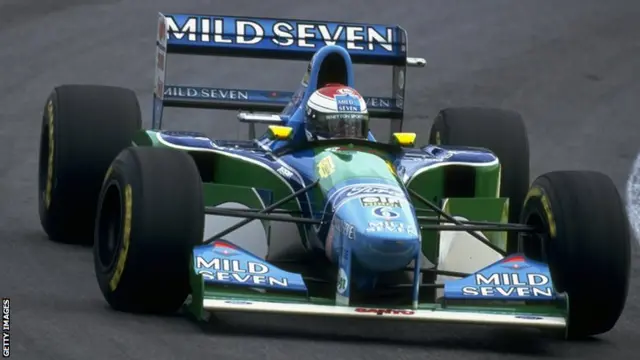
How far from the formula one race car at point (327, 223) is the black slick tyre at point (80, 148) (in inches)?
0.4

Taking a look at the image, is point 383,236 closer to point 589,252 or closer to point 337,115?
point 589,252

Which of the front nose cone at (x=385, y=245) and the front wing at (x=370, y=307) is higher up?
the front nose cone at (x=385, y=245)

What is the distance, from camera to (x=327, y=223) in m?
9.78

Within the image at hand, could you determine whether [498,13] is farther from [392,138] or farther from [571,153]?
[392,138]

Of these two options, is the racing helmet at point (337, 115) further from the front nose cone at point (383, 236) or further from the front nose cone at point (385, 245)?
the front nose cone at point (385, 245)

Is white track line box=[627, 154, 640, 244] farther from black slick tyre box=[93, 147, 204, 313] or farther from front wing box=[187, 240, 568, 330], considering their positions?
black slick tyre box=[93, 147, 204, 313]

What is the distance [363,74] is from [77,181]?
753cm

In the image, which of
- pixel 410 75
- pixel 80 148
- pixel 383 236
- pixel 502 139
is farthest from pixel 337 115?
pixel 410 75

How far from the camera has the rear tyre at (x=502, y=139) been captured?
12.4 metres

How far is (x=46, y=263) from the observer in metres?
11.4

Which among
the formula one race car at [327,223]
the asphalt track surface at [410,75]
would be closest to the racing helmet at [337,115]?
the formula one race car at [327,223]

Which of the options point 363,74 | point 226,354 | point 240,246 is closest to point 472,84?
point 363,74

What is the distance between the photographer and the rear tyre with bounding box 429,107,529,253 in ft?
40.8

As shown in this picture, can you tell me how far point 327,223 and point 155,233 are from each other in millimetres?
1105
